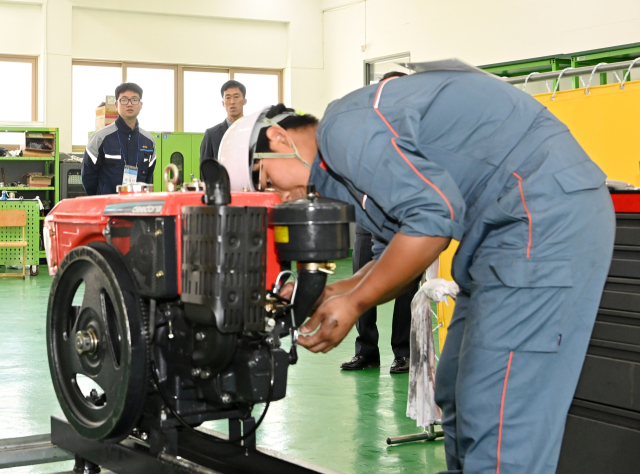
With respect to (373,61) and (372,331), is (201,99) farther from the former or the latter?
(372,331)

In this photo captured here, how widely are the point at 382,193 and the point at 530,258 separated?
29cm

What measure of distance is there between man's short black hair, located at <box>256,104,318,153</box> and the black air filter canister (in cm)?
15

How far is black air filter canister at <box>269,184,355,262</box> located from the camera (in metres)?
1.45

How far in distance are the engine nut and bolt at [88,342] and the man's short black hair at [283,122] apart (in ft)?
1.95

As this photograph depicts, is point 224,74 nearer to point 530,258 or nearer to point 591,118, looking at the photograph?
point 591,118

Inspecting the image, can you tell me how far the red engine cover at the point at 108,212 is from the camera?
1.54m

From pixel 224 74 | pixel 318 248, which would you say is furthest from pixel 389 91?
pixel 224 74

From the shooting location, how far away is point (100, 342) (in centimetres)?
172

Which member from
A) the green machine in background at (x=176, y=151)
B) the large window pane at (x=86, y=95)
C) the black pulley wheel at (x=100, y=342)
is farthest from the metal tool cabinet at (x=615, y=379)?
the large window pane at (x=86, y=95)

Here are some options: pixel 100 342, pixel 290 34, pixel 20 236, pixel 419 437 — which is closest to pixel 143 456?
pixel 100 342

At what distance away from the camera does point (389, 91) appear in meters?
1.38

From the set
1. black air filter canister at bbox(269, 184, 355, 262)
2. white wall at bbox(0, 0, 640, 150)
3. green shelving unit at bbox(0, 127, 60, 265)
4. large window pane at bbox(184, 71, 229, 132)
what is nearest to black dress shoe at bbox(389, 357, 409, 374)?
black air filter canister at bbox(269, 184, 355, 262)

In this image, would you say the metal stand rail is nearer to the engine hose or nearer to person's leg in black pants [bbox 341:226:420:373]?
the engine hose

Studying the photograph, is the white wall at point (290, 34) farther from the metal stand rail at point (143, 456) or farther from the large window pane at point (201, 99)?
the metal stand rail at point (143, 456)
